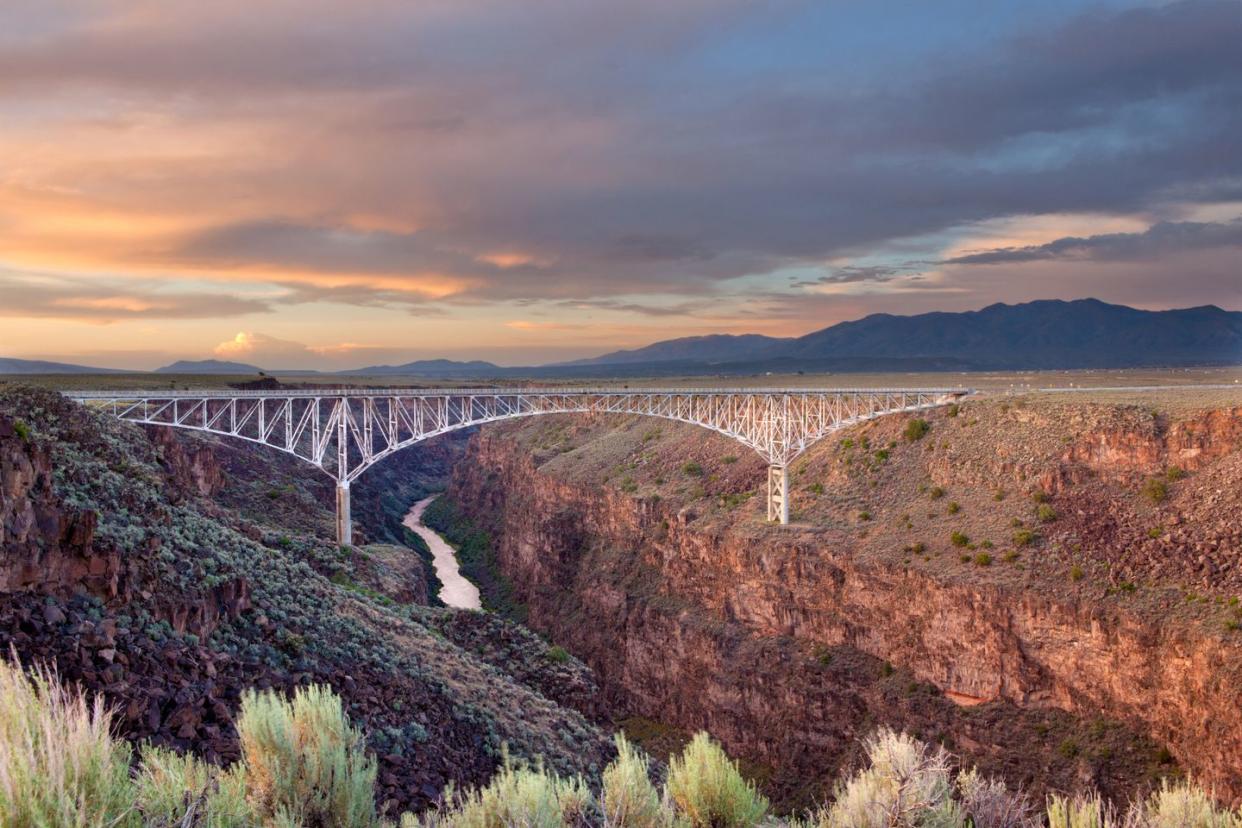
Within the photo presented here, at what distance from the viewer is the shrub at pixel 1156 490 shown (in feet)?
132

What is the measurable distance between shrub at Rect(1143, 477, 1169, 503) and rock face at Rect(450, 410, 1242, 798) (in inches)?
48.0

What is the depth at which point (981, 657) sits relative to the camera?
127 feet

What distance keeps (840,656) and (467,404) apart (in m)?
28.3

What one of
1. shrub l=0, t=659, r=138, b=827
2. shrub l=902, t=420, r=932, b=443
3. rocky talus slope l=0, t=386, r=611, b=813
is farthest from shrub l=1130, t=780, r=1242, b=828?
shrub l=902, t=420, r=932, b=443

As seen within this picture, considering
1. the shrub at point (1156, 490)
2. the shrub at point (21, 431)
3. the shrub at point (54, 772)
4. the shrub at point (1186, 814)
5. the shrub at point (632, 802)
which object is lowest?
the shrub at point (1186, 814)

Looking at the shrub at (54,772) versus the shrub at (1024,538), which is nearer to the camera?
the shrub at (54,772)

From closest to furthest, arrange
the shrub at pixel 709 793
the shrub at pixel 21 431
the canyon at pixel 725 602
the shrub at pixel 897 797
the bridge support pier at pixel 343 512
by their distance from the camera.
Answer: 1. the shrub at pixel 897 797
2. the shrub at pixel 709 793
3. the shrub at pixel 21 431
4. the canyon at pixel 725 602
5. the bridge support pier at pixel 343 512

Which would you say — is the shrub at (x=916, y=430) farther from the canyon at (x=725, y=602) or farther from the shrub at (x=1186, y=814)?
the shrub at (x=1186, y=814)

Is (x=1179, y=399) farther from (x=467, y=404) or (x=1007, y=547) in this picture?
(x=467, y=404)

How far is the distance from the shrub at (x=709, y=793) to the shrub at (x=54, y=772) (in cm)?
753

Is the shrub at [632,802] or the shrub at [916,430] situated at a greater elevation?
the shrub at [916,430]

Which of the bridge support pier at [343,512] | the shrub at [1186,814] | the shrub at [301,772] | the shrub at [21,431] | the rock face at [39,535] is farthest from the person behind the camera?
the bridge support pier at [343,512]

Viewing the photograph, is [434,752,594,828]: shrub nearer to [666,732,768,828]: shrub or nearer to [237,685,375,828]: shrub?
[237,685,375,828]: shrub

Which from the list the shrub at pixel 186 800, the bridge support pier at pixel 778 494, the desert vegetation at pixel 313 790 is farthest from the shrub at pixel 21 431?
the bridge support pier at pixel 778 494
